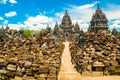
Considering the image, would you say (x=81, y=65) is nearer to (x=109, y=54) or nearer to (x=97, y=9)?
(x=109, y=54)

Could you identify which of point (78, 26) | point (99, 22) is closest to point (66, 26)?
point (78, 26)

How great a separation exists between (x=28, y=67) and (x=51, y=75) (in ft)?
3.53

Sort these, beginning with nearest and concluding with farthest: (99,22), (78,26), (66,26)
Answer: (99,22) → (66,26) → (78,26)

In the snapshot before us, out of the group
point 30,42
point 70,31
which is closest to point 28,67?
point 30,42

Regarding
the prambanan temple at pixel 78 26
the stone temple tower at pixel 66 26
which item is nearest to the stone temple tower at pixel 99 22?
the prambanan temple at pixel 78 26

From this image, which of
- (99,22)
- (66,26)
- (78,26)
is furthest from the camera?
(78,26)

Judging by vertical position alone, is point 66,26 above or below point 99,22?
below

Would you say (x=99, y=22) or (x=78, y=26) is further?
(x=78, y=26)

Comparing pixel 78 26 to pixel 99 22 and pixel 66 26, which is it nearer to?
pixel 66 26

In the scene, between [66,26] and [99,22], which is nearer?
[99,22]

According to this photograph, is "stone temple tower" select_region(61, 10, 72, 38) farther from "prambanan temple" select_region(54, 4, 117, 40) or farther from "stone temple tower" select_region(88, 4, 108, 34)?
"stone temple tower" select_region(88, 4, 108, 34)

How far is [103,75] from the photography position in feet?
54.9

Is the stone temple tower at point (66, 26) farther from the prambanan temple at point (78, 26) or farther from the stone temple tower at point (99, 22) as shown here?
the stone temple tower at point (99, 22)

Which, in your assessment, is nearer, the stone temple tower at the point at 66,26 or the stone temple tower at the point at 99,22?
the stone temple tower at the point at 99,22
